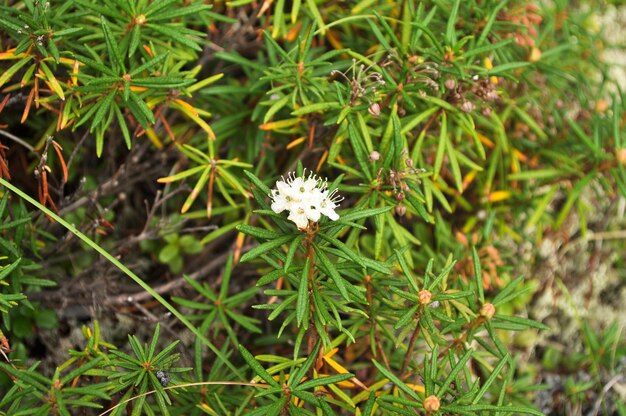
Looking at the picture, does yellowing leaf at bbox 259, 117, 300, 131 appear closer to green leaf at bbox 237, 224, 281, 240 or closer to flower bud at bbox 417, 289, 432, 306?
green leaf at bbox 237, 224, 281, 240

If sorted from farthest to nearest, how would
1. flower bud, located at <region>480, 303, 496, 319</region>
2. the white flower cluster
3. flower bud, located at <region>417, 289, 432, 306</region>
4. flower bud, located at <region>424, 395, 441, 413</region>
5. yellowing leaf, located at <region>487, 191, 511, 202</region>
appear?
yellowing leaf, located at <region>487, 191, 511, 202</region> < flower bud, located at <region>480, 303, 496, 319</region> < flower bud, located at <region>417, 289, 432, 306</region> < flower bud, located at <region>424, 395, 441, 413</region> < the white flower cluster

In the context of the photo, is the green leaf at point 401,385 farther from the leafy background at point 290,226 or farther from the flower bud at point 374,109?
the flower bud at point 374,109

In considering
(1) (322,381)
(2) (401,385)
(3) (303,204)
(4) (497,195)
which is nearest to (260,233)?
(3) (303,204)

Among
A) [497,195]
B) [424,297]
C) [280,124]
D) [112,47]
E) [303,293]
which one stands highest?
[497,195]

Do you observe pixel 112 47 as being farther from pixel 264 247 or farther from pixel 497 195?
pixel 497 195

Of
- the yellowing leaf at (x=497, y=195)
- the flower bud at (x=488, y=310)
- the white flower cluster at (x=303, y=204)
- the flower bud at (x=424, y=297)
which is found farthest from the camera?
the yellowing leaf at (x=497, y=195)

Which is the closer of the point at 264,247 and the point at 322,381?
the point at 264,247

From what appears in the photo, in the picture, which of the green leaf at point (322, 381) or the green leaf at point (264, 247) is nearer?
the green leaf at point (264, 247)

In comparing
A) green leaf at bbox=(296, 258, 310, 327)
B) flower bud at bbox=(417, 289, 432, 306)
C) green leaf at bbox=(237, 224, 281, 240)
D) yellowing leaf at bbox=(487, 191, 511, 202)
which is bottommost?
green leaf at bbox=(296, 258, 310, 327)

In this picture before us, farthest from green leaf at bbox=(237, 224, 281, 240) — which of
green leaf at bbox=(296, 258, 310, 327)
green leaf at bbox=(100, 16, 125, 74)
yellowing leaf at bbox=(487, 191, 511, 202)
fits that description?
yellowing leaf at bbox=(487, 191, 511, 202)

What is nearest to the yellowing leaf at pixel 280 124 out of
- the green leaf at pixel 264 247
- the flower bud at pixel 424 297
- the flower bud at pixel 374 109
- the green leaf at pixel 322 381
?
the flower bud at pixel 374 109

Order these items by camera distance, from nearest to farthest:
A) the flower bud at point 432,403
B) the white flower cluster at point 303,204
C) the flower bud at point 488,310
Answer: the white flower cluster at point 303,204 → the flower bud at point 432,403 → the flower bud at point 488,310

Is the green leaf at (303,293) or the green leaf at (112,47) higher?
the green leaf at (112,47)
